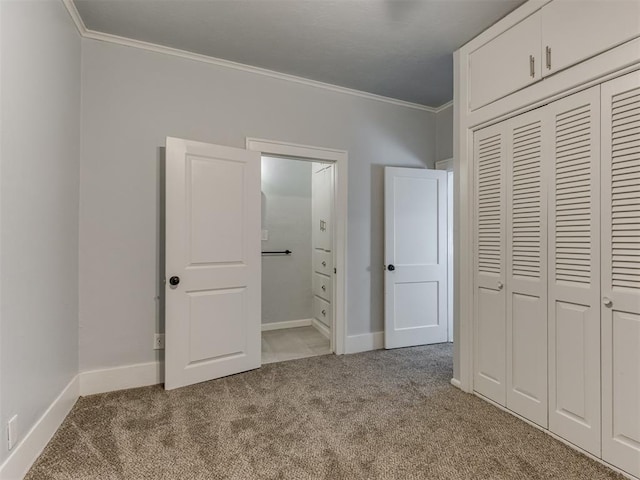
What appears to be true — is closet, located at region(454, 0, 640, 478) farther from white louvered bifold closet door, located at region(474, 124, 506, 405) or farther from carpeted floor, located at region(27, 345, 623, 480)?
carpeted floor, located at region(27, 345, 623, 480)

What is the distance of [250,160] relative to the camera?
2.75m

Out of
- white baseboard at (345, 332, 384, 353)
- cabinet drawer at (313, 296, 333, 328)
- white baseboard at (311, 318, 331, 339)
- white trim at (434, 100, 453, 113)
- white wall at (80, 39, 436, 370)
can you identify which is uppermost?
white trim at (434, 100, 453, 113)

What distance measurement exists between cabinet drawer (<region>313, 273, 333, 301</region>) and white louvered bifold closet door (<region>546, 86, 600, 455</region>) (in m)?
2.38

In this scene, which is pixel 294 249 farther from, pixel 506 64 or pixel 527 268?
pixel 506 64

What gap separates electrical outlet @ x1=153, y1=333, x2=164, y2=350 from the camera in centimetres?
255

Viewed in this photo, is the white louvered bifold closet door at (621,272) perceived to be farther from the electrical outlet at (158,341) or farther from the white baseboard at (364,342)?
the electrical outlet at (158,341)

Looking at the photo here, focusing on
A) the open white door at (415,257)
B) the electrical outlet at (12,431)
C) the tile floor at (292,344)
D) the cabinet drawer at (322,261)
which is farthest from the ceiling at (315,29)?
the tile floor at (292,344)

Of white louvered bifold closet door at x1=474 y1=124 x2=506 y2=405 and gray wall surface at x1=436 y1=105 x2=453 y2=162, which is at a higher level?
gray wall surface at x1=436 y1=105 x2=453 y2=162

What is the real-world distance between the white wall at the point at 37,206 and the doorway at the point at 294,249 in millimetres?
2224

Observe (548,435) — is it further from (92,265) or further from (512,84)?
(92,265)

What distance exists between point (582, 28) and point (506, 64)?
1.46 ft

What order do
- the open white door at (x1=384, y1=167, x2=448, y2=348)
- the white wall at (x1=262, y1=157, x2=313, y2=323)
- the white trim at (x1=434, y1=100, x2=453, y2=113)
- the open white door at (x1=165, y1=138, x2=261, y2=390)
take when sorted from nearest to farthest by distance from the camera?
1. the open white door at (x1=165, y1=138, x2=261, y2=390)
2. the open white door at (x1=384, y1=167, x2=448, y2=348)
3. the white trim at (x1=434, y1=100, x2=453, y2=113)
4. the white wall at (x1=262, y1=157, x2=313, y2=323)

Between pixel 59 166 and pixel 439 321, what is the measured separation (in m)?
3.52

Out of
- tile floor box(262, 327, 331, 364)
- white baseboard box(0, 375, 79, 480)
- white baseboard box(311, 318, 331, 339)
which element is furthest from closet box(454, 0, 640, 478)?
white baseboard box(0, 375, 79, 480)
